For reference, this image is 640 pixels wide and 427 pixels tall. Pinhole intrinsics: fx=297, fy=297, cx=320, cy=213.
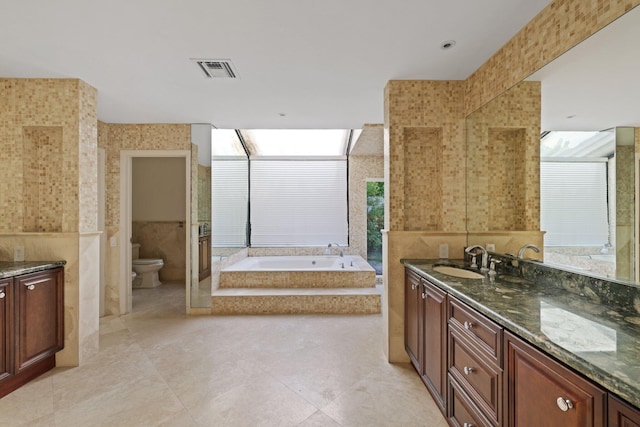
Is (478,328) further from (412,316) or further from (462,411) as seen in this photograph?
(412,316)

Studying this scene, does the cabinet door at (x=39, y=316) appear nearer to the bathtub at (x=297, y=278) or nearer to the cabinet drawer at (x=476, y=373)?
the bathtub at (x=297, y=278)

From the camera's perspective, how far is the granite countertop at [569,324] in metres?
0.81

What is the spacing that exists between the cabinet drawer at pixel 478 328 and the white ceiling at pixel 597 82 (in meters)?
1.10

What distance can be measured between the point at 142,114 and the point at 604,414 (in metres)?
4.29

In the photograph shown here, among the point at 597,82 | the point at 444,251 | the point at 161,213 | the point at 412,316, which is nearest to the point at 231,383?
the point at 412,316

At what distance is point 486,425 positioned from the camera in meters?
1.37

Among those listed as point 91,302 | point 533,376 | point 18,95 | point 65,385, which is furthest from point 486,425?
point 18,95

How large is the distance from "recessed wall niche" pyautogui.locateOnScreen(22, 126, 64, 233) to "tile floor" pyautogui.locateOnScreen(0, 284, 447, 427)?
1281 millimetres

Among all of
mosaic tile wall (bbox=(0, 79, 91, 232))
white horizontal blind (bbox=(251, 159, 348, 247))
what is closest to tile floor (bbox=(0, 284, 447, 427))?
mosaic tile wall (bbox=(0, 79, 91, 232))

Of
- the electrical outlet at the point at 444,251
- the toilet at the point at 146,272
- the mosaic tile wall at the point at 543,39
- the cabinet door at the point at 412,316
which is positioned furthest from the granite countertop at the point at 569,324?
the toilet at the point at 146,272

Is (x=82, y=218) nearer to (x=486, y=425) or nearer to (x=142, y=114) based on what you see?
(x=142, y=114)

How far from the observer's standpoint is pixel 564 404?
924mm

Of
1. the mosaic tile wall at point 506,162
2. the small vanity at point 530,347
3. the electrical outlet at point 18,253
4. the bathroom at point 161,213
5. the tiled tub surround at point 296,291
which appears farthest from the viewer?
the bathroom at point 161,213

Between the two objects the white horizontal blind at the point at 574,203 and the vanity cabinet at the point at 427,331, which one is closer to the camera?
the white horizontal blind at the point at 574,203
